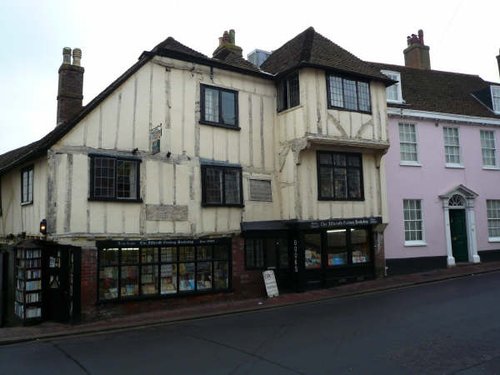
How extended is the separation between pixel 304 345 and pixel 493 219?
54.2 ft

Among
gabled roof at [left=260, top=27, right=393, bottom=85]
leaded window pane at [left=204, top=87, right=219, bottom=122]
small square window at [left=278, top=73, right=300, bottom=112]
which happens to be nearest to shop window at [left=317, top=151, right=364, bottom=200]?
small square window at [left=278, top=73, right=300, bottom=112]

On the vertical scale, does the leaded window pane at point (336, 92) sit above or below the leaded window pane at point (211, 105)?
above

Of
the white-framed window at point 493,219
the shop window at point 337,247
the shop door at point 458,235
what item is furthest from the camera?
the white-framed window at point 493,219

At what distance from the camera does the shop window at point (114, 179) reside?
1297 centimetres

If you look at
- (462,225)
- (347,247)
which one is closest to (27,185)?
(347,247)

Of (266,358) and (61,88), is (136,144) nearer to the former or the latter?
(61,88)

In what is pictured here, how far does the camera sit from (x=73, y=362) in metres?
8.34

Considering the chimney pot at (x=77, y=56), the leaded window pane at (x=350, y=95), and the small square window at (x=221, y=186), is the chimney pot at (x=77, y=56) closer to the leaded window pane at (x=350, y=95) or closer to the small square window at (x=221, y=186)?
the small square window at (x=221, y=186)

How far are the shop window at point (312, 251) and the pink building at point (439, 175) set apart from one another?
12.5 ft

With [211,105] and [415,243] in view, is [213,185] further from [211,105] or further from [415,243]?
[415,243]

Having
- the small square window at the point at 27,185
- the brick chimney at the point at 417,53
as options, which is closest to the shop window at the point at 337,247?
the small square window at the point at 27,185

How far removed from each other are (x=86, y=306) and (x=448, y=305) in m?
9.42

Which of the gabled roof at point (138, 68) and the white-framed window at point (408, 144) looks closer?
the gabled roof at point (138, 68)

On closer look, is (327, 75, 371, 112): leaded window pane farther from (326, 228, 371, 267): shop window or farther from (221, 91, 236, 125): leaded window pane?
(326, 228, 371, 267): shop window
